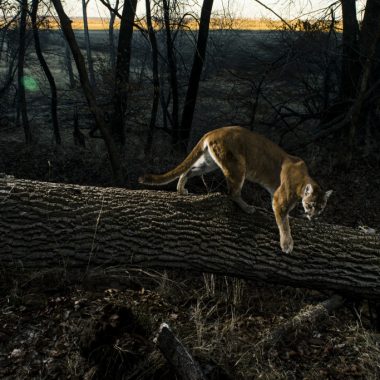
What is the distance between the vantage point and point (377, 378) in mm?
3562

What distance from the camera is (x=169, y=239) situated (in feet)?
13.2

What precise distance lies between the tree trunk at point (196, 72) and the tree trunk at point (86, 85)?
130 inches

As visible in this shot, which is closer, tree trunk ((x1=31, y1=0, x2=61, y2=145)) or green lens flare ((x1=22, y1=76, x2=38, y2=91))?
tree trunk ((x1=31, y1=0, x2=61, y2=145))

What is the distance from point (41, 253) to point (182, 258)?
1.20 metres

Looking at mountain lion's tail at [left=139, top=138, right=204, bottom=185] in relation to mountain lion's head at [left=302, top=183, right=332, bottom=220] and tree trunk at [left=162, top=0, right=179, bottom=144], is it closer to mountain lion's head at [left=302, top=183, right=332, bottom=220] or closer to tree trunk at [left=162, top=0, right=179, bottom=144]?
mountain lion's head at [left=302, top=183, right=332, bottom=220]

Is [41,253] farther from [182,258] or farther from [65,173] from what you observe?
[65,173]

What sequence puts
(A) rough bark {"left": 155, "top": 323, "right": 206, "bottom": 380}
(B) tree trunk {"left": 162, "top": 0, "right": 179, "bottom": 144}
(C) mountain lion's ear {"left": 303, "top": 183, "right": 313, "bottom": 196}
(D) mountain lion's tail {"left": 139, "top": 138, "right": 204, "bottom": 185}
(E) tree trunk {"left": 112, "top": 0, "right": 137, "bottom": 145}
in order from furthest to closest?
(B) tree trunk {"left": 162, "top": 0, "right": 179, "bottom": 144}, (E) tree trunk {"left": 112, "top": 0, "right": 137, "bottom": 145}, (D) mountain lion's tail {"left": 139, "top": 138, "right": 204, "bottom": 185}, (C) mountain lion's ear {"left": 303, "top": 183, "right": 313, "bottom": 196}, (A) rough bark {"left": 155, "top": 323, "right": 206, "bottom": 380}

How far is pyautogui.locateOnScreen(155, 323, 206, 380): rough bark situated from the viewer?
9.43 feet

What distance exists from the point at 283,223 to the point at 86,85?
3.91 meters

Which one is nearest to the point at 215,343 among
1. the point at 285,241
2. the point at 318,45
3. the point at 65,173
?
the point at 285,241

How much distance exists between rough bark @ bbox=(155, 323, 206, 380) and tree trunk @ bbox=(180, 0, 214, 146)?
774 cm

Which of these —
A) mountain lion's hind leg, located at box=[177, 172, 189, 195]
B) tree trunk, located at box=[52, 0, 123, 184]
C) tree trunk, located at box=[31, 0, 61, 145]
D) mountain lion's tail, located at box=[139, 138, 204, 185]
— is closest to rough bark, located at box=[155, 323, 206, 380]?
mountain lion's tail, located at box=[139, 138, 204, 185]

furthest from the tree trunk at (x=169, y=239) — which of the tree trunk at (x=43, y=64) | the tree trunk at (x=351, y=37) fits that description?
the tree trunk at (x=43, y=64)

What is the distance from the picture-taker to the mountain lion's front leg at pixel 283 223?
13.4 ft
